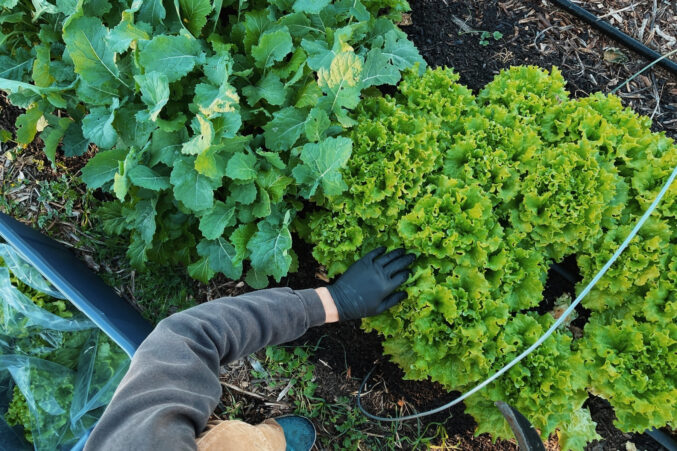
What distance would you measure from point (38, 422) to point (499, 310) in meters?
2.76

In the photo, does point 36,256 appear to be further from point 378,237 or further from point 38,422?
point 378,237

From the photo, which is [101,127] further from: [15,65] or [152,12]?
[15,65]

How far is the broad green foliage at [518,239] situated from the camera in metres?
2.53

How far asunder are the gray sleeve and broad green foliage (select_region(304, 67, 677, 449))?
828mm

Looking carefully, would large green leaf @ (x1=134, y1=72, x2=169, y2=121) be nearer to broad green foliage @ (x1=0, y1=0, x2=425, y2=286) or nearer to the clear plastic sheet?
broad green foliage @ (x1=0, y1=0, x2=425, y2=286)

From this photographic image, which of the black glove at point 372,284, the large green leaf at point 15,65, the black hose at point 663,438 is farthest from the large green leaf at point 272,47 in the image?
the black hose at point 663,438

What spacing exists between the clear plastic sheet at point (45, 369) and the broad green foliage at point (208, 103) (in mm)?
591

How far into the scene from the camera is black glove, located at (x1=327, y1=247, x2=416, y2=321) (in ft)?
8.76

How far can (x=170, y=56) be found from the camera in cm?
254

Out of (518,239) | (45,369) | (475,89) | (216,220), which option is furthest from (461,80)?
(45,369)

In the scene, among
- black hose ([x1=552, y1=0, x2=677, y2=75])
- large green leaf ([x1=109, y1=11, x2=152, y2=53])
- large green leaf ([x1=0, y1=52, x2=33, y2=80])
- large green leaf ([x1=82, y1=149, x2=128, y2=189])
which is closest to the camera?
large green leaf ([x1=109, y1=11, x2=152, y2=53])

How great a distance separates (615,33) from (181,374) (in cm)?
402

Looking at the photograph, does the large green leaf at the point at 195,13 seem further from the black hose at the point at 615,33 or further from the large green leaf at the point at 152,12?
the black hose at the point at 615,33

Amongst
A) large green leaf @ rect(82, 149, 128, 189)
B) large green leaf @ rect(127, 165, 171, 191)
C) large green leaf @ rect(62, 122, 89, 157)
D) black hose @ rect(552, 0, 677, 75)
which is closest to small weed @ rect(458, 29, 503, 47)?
black hose @ rect(552, 0, 677, 75)
